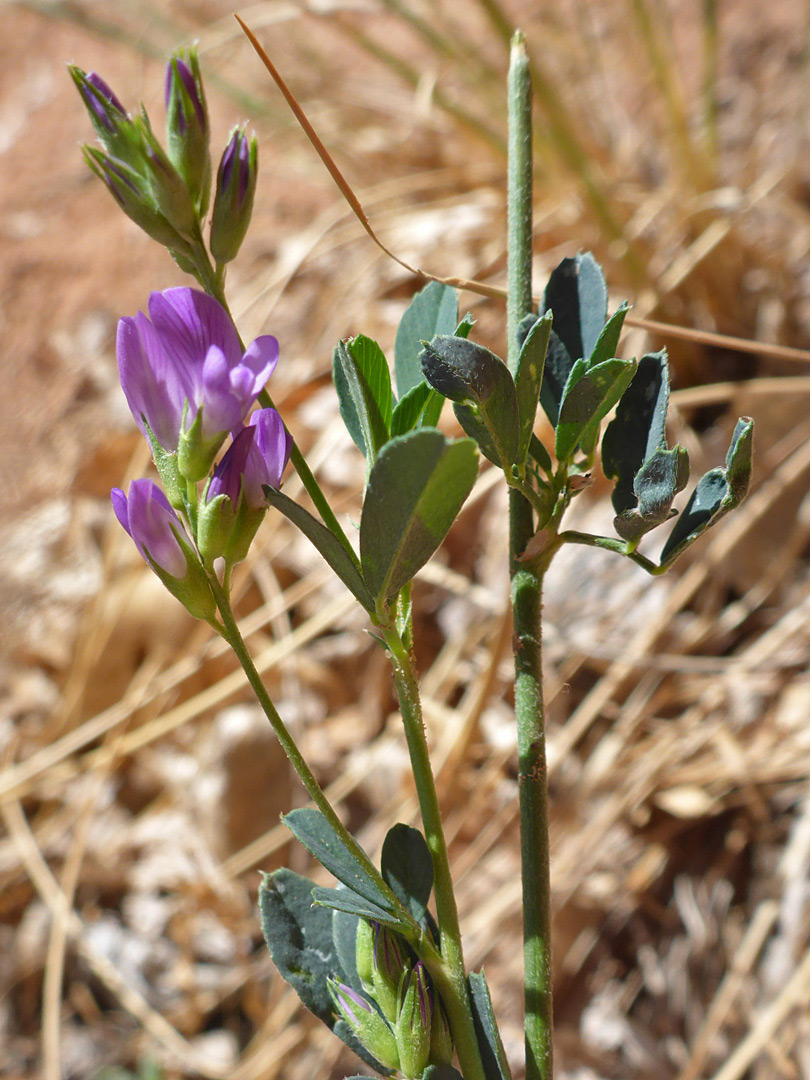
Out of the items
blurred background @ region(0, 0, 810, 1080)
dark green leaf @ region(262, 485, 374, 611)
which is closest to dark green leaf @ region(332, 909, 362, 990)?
dark green leaf @ region(262, 485, 374, 611)

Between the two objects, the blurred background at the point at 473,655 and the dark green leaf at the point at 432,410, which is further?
the blurred background at the point at 473,655

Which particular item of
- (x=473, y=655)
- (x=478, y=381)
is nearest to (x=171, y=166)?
(x=478, y=381)

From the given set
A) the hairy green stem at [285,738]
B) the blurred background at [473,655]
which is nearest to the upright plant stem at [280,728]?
the hairy green stem at [285,738]

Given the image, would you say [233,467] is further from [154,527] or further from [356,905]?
[356,905]

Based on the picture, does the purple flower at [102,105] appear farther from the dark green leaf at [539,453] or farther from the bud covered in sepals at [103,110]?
the dark green leaf at [539,453]

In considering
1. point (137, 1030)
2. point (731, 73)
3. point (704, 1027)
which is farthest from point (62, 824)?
point (731, 73)

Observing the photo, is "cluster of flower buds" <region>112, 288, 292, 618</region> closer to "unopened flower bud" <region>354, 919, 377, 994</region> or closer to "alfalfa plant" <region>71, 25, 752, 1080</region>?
"alfalfa plant" <region>71, 25, 752, 1080</region>
